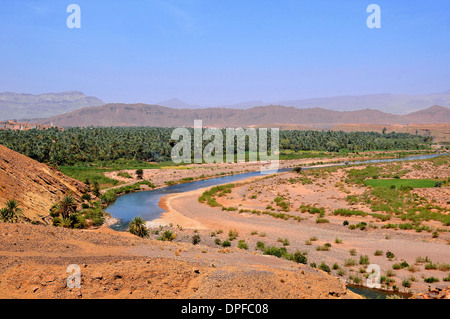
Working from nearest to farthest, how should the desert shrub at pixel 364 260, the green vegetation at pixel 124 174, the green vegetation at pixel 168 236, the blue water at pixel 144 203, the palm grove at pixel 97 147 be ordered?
the desert shrub at pixel 364 260 < the green vegetation at pixel 168 236 < the blue water at pixel 144 203 < the green vegetation at pixel 124 174 < the palm grove at pixel 97 147

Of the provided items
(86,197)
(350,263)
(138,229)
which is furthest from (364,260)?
(86,197)

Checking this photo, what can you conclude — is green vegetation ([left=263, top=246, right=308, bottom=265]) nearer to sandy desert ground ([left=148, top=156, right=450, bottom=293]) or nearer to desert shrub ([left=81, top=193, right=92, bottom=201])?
sandy desert ground ([left=148, top=156, right=450, bottom=293])

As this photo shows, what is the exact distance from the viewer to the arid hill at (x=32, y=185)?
3425 cm

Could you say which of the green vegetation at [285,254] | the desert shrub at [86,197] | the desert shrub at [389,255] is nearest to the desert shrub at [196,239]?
the green vegetation at [285,254]

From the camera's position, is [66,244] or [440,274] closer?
[66,244]

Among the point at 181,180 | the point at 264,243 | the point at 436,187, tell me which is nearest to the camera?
the point at 264,243

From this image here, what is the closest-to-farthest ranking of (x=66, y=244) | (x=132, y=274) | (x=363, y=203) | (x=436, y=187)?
(x=132, y=274) < (x=66, y=244) < (x=363, y=203) < (x=436, y=187)

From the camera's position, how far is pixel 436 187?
140 ft

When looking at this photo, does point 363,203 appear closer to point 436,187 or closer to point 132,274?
point 436,187

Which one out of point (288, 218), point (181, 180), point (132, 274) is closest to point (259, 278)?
point (132, 274)

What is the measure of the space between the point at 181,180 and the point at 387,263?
4776cm

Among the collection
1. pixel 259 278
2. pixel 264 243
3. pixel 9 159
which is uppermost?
pixel 9 159

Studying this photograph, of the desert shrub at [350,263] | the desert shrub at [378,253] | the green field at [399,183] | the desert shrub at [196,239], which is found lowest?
the desert shrub at [196,239]

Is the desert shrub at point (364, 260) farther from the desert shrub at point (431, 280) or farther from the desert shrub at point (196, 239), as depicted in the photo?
the desert shrub at point (196, 239)
